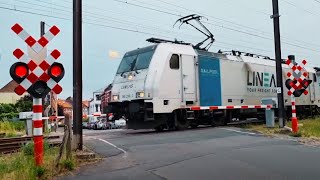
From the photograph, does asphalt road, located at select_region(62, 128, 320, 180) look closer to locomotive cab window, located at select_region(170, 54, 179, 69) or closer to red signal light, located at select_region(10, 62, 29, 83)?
red signal light, located at select_region(10, 62, 29, 83)

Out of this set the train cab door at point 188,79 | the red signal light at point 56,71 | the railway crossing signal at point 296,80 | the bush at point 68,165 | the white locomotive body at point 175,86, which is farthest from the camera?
the train cab door at point 188,79

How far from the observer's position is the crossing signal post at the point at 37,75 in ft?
24.1

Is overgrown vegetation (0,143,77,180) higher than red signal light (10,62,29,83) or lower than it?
lower

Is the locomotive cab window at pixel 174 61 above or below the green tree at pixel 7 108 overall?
above

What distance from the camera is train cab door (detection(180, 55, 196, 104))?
16.4m

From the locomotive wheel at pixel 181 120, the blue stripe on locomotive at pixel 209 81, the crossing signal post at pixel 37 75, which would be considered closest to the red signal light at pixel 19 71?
the crossing signal post at pixel 37 75

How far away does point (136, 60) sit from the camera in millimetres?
16422

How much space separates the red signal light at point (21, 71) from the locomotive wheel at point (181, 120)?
9.54m

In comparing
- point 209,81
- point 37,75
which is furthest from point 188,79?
point 37,75

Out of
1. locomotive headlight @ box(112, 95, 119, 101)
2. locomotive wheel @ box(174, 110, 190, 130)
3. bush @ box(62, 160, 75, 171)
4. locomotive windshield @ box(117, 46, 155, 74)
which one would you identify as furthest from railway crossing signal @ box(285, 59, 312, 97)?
bush @ box(62, 160, 75, 171)

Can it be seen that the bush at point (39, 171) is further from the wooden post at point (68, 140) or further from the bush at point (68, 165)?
the wooden post at point (68, 140)

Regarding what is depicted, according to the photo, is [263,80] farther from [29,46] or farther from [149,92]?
[29,46]

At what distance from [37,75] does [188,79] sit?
9707 mm

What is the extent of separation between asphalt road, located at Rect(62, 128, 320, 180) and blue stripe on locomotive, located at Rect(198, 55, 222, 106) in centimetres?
457
